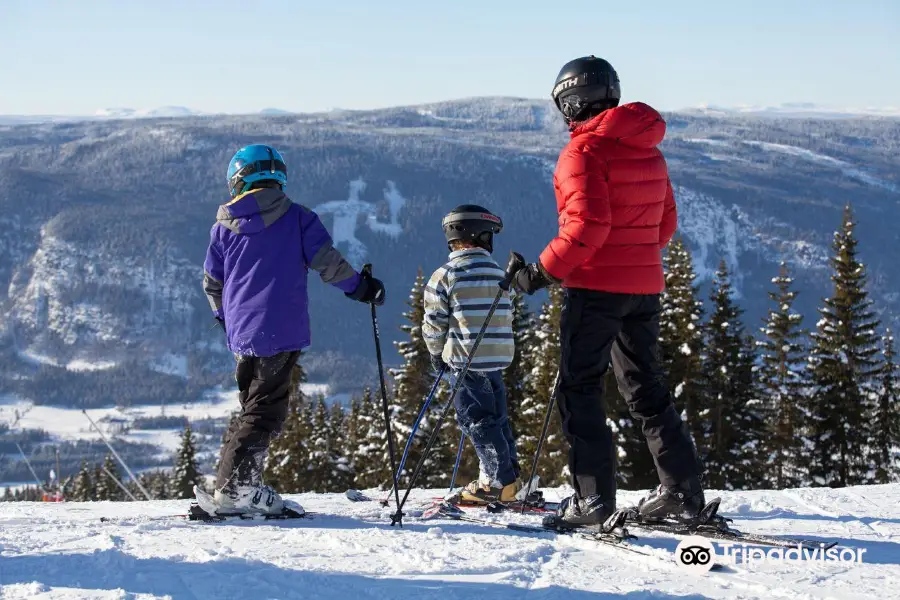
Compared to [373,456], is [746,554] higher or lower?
higher

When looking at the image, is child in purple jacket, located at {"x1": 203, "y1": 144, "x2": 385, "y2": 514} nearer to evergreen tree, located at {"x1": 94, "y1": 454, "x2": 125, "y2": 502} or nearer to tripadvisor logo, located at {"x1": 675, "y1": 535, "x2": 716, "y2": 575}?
tripadvisor logo, located at {"x1": 675, "y1": 535, "x2": 716, "y2": 575}

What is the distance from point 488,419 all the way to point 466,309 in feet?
2.39

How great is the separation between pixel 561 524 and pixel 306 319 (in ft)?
6.50

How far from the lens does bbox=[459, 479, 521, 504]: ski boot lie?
611 centimetres

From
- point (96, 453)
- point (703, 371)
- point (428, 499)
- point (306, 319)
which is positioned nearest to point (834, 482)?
point (703, 371)

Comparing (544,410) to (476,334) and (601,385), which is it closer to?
(476,334)

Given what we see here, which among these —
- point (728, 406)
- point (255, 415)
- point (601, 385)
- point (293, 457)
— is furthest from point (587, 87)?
point (293, 457)

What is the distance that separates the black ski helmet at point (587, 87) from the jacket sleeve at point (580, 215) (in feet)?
1.01

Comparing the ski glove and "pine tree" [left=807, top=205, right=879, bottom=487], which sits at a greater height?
the ski glove

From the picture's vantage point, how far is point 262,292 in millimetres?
5477

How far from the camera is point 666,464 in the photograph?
15.7 feet

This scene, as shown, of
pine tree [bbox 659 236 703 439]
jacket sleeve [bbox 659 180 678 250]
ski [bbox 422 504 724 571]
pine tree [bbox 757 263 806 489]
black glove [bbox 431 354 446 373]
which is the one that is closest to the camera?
ski [bbox 422 504 724 571]

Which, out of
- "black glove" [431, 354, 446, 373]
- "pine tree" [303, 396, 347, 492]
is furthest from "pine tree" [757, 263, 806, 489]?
"black glove" [431, 354, 446, 373]

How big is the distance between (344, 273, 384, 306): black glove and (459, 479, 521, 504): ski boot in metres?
1.48
